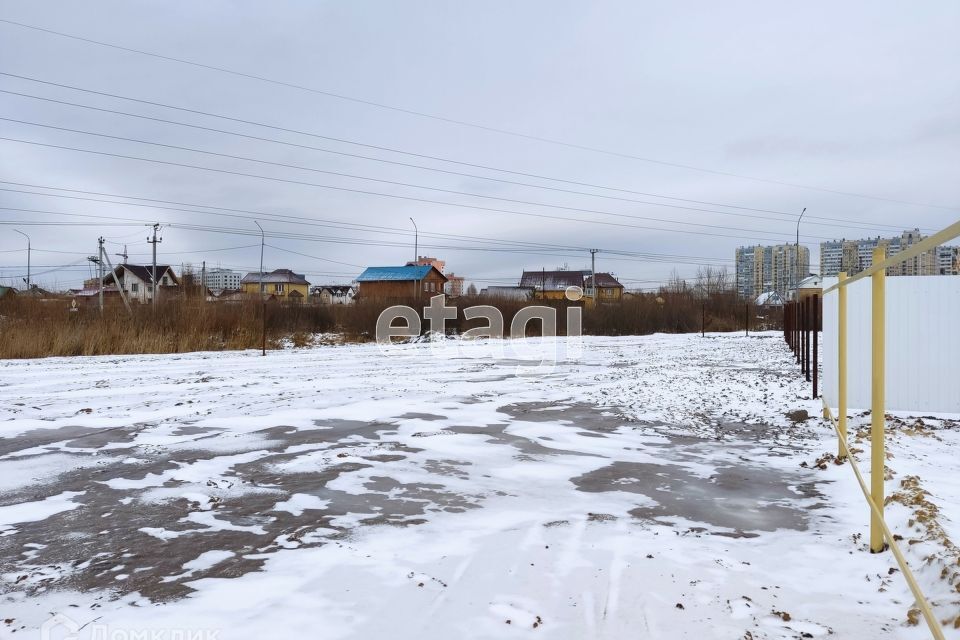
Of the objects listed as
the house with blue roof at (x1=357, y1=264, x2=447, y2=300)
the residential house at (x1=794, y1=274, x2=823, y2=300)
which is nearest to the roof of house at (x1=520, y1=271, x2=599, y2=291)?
the house with blue roof at (x1=357, y1=264, x2=447, y2=300)

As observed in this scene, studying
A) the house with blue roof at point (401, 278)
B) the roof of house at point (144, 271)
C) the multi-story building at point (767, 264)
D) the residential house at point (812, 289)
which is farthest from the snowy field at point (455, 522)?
the multi-story building at point (767, 264)

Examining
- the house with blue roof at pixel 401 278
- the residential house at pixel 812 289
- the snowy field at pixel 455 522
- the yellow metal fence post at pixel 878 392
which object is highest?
the house with blue roof at pixel 401 278

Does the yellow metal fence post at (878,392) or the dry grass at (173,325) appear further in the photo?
the dry grass at (173,325)

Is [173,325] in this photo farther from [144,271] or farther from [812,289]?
[144,271]

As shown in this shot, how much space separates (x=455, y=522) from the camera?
151 inches

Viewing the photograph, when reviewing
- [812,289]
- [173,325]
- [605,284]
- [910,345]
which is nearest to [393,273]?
[605,284]

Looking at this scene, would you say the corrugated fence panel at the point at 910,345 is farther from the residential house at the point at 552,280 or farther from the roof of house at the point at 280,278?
the roof of house at the point at 280,278

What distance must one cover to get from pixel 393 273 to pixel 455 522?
56.1 m

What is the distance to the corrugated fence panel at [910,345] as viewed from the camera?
21.6 feet

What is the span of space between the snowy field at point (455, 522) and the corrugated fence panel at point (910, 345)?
1.38 ft

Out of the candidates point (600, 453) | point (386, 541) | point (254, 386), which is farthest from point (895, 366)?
point (254, 386)

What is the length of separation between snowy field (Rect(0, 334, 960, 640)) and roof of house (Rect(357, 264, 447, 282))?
4950 cm

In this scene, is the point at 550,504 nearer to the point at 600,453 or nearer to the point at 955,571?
the point at 600,453

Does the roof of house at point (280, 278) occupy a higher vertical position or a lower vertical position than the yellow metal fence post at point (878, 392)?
higher
